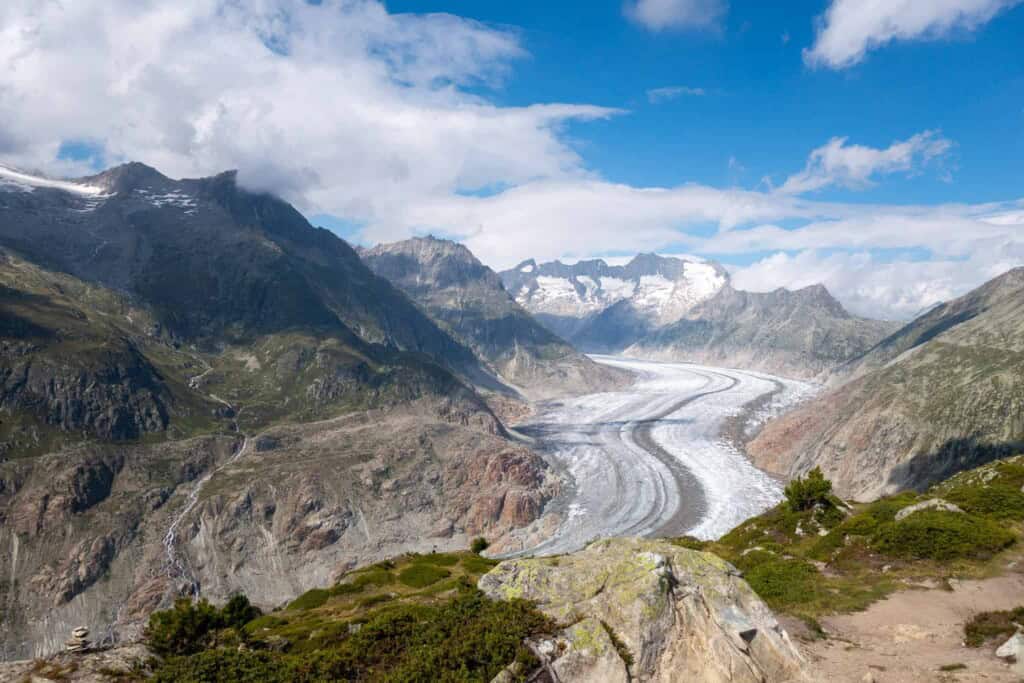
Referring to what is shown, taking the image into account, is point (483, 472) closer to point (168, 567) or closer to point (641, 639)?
point (168, 567)

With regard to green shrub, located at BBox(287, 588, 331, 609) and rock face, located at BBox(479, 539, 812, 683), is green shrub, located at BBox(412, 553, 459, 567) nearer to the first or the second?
green shrub, located at BBox(287, 588, 331, 609)

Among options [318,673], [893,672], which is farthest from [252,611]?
[893,672]

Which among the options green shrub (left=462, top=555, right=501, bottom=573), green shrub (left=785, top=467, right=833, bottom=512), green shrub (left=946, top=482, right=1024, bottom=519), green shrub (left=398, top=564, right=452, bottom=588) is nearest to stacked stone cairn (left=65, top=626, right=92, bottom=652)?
green shrub (left=398, top=564, right=452, bottom=588)

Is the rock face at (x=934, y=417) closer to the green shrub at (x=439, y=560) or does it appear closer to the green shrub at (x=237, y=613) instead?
the green shrub at (x=439, y=560)

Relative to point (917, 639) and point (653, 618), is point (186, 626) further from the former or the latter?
point (917, 639)

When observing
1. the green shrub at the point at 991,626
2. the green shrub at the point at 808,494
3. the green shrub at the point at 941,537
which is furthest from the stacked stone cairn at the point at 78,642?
the green shrub at the point at 808,494

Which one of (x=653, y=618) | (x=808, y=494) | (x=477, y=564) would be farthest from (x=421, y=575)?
(x=808, y=494)
